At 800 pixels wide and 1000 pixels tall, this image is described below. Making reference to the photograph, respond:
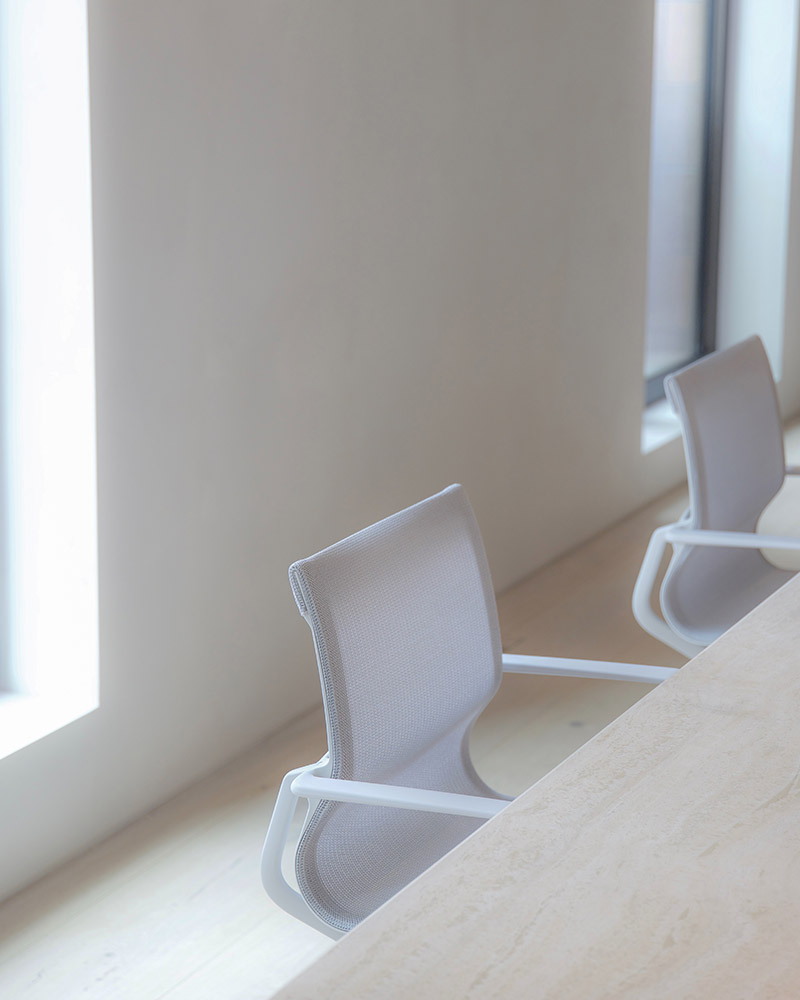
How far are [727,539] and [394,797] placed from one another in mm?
1003

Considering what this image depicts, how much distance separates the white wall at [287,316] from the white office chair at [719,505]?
0.87 metres

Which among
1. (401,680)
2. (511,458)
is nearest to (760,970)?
(401,680)

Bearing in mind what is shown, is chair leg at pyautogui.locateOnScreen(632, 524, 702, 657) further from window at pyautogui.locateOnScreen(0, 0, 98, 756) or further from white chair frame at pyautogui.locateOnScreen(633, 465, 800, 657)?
window at pyautogui.locateOnScreen(0, 0, 98, 756)

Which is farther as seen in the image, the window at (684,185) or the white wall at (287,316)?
the window at (684,185)

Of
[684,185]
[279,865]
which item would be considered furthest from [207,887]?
[684,185]

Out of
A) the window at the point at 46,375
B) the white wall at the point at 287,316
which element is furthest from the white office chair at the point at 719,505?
the window at the point at 46,375

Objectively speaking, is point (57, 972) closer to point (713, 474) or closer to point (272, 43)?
point (713, 474)

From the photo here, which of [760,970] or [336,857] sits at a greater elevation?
[760,970]

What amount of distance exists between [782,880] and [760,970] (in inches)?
5.0

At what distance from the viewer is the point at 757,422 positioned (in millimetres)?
2518

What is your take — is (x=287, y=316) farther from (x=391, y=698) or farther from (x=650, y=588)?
(x=391, y=698)

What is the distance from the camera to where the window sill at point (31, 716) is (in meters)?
2.30

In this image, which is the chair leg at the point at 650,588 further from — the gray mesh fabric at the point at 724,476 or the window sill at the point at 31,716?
the window sill at the point at 31,716

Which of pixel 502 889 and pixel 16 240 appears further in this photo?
pixel 16 240
